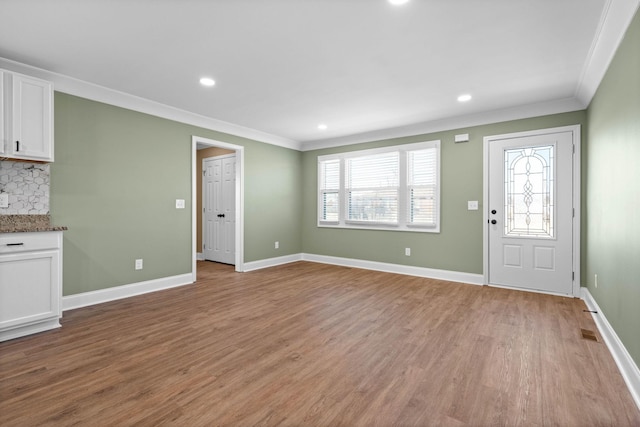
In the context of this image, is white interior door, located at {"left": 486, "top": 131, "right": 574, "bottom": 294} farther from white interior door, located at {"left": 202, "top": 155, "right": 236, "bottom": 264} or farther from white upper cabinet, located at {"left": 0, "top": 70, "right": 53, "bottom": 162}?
white upper cabinet, located at {"left": 0, "top": 70, "right": 53, "bottom": 162}

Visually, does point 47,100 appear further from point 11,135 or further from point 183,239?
point 183,239

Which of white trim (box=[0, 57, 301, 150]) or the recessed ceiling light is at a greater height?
the recessed ceiling light

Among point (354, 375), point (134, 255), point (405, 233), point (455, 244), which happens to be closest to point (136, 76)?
point (134, 255)

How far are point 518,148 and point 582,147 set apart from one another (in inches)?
27.0

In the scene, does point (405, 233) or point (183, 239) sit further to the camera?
point (405, 233)

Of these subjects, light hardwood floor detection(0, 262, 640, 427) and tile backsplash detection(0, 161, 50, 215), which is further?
tile backsplash detection(0, 161, 50, 215)

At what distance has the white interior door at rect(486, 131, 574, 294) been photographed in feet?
13.1

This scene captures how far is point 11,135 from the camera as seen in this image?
9.21ft

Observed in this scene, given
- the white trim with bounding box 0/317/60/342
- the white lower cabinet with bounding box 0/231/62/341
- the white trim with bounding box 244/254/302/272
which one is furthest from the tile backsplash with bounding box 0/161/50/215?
the white trim with bounding box 244/254/302/272

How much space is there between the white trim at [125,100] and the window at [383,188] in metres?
1.74

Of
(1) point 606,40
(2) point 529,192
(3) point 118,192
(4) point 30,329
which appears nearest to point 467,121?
(2) point 529,192

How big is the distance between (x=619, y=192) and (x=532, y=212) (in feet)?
6.22

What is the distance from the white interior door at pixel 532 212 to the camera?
3992mm

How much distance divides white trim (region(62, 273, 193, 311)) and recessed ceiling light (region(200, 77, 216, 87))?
106 inches
